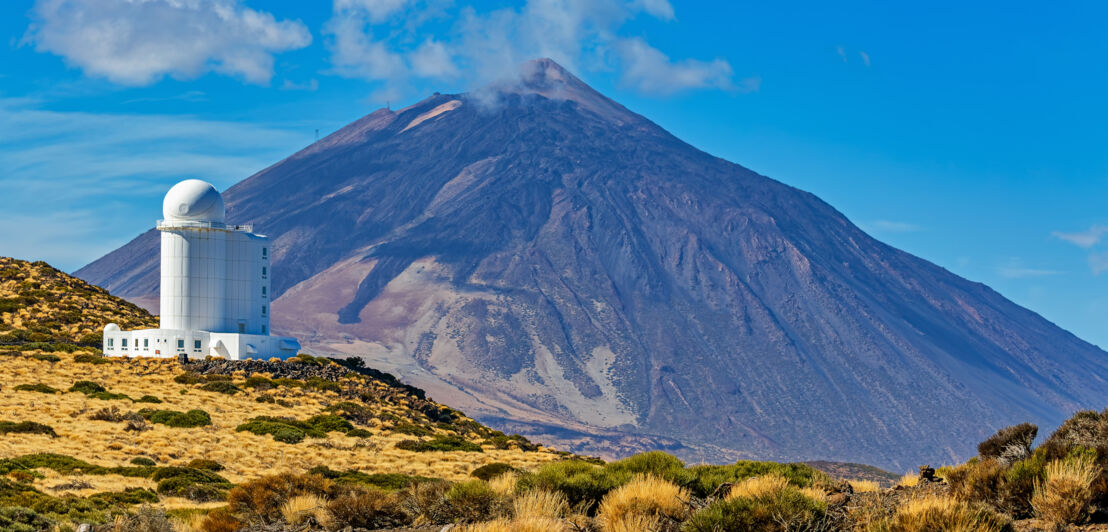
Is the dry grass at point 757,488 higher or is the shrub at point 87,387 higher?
the shrub at point 87,387

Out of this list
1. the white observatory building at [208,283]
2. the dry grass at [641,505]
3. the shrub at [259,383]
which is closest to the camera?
the dry grass at [641,505]

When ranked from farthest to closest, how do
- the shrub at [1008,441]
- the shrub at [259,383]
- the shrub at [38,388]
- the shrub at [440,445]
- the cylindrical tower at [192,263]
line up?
the cylindrical tower at [192,263], the shrub at [259,383], the shrub at [38,388], the shrub at [440,445], the shrub at [1008,441]

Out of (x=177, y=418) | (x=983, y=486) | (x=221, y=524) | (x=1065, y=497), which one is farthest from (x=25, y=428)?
(x=1065, y=497)

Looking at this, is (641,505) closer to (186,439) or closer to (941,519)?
(941,519)

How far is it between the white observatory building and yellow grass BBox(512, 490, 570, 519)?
171 feet

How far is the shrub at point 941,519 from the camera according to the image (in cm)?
1305

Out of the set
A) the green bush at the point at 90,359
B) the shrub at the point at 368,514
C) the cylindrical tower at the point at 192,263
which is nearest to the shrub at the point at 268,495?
the shrub at the point at 368,514

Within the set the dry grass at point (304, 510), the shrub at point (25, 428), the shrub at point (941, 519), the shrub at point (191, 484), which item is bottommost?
the shrub at point (191, 484)

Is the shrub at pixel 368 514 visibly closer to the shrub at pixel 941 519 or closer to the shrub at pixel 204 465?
the shrub at pixel 941 519

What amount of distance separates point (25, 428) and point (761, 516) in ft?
103

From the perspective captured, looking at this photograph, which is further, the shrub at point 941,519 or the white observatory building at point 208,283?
the white observatory building at point 208,283

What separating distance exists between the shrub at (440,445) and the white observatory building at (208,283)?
2082 cm

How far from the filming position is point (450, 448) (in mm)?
48156

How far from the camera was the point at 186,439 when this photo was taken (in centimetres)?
4178
